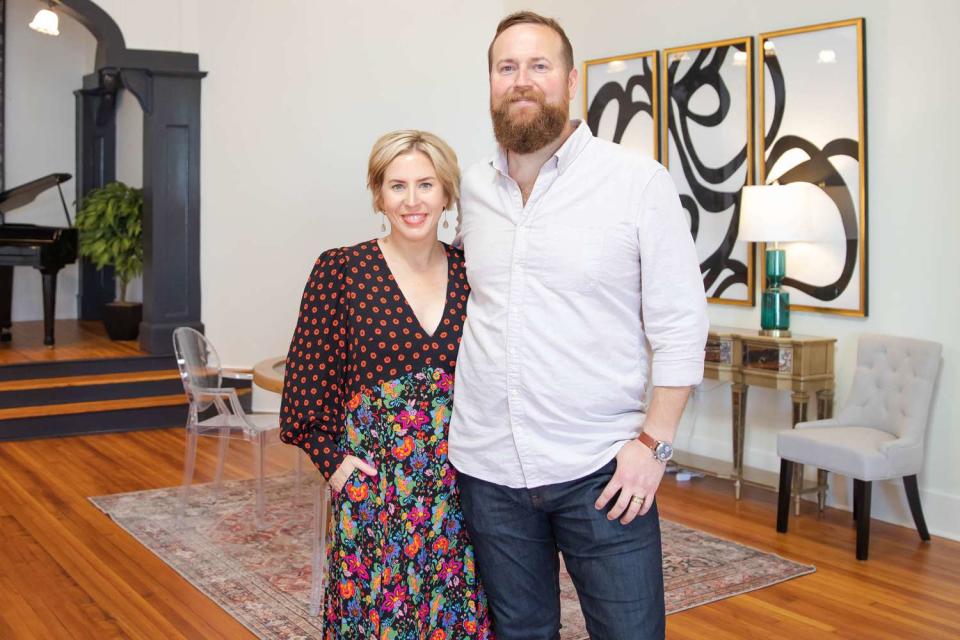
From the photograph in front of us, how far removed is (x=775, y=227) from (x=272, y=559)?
2.89 meters

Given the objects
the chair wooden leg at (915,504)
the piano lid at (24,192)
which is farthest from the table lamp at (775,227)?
the piano lid at (24,192)

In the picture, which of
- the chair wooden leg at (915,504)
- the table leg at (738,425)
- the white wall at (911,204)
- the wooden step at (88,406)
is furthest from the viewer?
the wooden step at (88,406)

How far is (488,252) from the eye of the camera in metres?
2.10

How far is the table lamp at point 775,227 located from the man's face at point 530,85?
3.43 m

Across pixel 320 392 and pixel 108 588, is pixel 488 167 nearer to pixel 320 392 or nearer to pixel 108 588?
pixel 320 392

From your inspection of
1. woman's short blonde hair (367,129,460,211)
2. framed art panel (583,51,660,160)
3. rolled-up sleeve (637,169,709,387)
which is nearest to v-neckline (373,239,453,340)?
woman's short blonde hair (367,129,460,211)

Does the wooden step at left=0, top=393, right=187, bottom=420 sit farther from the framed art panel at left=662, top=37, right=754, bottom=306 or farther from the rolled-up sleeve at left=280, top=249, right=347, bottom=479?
the rolled-up sleeve at left=280, top=249, right=347, bottom=479

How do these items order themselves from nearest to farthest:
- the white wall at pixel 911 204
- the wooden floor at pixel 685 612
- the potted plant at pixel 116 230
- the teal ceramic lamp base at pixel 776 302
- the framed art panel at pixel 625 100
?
the wooden floor at pixel 685 612 → the white wall at pixel 911 204 → the teal ceramic lamp base at pixel 776 302 → the framed art panel at pixel 625 100 → the potted plant at pixel 116 230

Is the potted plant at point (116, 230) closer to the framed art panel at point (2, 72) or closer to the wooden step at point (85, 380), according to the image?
the wooden step at point (85, 380)

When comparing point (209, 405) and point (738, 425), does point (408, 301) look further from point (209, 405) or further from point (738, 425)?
point (738, 425)

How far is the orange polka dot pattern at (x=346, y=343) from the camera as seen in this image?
2215 millimetres

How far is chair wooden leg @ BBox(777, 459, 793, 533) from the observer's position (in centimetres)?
487

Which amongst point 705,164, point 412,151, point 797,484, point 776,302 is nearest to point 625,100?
point 705,164

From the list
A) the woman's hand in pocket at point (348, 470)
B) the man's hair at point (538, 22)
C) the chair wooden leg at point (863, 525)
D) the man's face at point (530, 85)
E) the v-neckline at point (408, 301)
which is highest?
the man's hair at point (538, 22)
